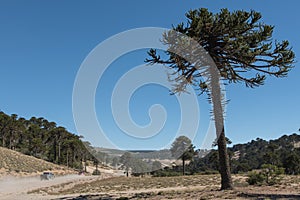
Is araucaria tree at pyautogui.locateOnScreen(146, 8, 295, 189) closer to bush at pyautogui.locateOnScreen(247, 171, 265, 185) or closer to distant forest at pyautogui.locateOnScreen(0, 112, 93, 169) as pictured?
bush at pyautogui.locateOnScreen(247, 171, 265, 185)

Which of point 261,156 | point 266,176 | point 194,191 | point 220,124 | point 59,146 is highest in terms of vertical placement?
point 59,146

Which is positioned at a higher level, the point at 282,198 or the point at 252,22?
the point at 252,22

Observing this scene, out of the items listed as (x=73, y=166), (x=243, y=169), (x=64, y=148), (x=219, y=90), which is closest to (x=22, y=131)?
(x=64, y=148)

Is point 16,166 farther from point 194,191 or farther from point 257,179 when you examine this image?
point 257,179

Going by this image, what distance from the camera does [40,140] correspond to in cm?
7769

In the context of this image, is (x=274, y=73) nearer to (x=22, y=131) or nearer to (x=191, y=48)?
(x=191, y=48)

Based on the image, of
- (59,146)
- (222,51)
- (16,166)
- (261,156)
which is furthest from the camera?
(59,146)

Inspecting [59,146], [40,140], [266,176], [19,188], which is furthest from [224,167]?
[59,146]

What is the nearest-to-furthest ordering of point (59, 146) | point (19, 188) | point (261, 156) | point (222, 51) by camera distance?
point (222, 51) < point (19, 188) < point (261, 156) < point (59, 146)

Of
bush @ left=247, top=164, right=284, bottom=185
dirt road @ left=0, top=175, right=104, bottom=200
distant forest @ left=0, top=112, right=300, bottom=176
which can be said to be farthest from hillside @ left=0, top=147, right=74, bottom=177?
bush @ left=247, top=164, right=284, bottom=185

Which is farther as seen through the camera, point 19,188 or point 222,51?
point 19,188

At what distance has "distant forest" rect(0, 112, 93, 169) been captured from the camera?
76.3 meters

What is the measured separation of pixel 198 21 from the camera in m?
13.2

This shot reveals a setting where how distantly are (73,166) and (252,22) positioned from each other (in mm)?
85391
